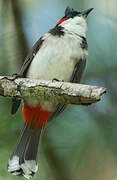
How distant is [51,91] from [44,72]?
0.79 m

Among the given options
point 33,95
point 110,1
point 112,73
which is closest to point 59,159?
point 33,95

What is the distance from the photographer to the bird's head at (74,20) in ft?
9.51

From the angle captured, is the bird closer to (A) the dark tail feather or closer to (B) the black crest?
(A) the dark tail feather

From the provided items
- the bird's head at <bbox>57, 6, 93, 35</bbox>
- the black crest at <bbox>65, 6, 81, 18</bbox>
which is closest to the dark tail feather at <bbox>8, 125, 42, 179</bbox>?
the bird's head at <bbox>57, 6, 93, 35</bbox>

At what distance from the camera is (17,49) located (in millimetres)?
2789

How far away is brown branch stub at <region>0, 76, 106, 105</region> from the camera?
1616 millimetres

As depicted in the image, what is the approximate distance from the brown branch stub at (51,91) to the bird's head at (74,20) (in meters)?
1.07

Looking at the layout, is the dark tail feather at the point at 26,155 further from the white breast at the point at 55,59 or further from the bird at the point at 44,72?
the white breast at the point at 55,59

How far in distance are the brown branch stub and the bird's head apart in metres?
1.07

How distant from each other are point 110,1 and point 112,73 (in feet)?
2.47

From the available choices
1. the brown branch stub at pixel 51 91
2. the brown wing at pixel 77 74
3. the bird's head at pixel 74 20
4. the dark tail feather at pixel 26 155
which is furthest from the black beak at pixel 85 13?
the brown branch stub at pixel 51 91

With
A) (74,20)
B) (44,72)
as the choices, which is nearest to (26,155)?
(44,72)

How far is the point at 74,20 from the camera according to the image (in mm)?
2998

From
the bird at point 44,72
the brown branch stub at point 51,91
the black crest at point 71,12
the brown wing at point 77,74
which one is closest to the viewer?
the brown branch stub at point 51,91
